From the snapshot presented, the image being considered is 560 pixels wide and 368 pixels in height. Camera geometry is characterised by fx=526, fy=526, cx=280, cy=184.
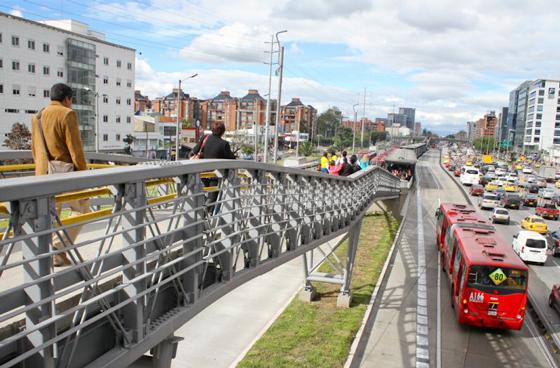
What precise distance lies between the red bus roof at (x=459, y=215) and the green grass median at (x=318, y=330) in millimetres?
3964

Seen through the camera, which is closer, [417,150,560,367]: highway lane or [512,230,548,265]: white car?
[417,150,560,367]: highway lane

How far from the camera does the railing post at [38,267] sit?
9.64 ft

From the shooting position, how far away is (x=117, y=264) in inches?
164

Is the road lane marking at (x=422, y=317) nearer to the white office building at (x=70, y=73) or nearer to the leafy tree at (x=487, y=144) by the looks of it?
the white office building at (x=70, y=73)

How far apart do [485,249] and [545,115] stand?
490 ft

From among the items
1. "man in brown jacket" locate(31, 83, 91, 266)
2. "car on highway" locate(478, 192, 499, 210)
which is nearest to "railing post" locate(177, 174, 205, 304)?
"man in brown jacket" locate(31, 83, 91, 266)

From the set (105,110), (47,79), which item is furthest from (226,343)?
(105,110)

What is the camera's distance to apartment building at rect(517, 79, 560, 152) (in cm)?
14688

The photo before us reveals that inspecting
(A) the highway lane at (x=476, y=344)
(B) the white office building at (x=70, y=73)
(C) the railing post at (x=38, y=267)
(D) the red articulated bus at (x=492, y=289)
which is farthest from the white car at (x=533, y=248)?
(C) the railing post at (x=38, y=267)

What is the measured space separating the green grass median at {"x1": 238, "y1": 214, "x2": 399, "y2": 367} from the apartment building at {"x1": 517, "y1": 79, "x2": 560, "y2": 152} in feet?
469

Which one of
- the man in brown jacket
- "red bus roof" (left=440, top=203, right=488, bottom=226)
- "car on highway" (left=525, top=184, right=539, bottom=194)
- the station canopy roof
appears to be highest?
the man in brown jacket

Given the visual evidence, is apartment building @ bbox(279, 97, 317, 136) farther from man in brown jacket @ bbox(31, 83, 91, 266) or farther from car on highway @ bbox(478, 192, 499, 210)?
man in brown jacket @ bbox(31, 83, 91, 266)

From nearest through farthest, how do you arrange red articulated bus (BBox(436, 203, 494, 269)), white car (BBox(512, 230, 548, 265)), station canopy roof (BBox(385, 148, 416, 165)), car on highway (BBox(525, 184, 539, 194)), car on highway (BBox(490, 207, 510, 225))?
1. red articulated bus (BBox(436, 203, 494, 269))
2. white car (BBox(512, 230, 548, 265))
3. car on highway (BBox(490, 207, 510, 225))
4. station canopy roof (BBox(385, 148, 416, 165))
5. car on highway (BBox(525, 184, 539, 194))

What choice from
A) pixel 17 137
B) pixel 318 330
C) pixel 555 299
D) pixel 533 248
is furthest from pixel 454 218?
pixel 17 137
